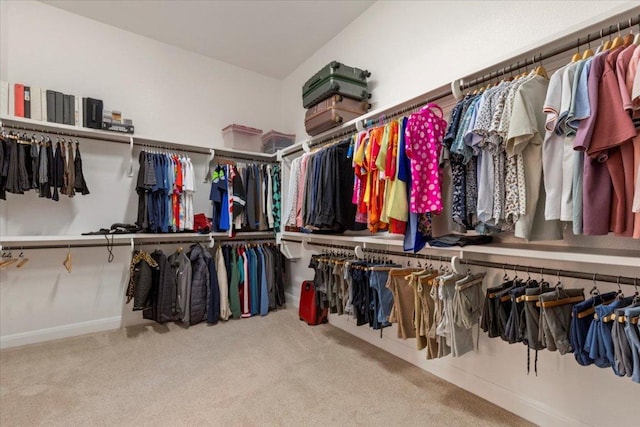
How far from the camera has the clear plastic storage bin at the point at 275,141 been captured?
3.77 metres

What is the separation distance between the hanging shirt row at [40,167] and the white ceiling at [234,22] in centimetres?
140

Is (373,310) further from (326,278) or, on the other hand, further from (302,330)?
(302,330)

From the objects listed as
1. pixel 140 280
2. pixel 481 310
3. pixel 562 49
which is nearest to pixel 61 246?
pixel 140 280

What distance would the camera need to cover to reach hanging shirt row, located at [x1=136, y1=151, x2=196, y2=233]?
2947 millimetres

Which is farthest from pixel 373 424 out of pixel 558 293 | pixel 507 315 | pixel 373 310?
pixel 558 293

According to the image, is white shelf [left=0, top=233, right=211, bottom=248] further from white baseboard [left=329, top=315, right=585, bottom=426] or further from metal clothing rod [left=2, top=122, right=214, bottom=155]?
white baseboard [left=329, top=315, right=585, bottom=426]

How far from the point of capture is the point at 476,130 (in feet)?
4.63

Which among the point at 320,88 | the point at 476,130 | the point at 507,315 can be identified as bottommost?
the point at 507,315

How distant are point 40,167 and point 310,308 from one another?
268 centimetres

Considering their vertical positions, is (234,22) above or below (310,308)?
above

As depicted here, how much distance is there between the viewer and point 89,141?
9.77 ft

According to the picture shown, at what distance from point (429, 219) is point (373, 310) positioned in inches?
33.2

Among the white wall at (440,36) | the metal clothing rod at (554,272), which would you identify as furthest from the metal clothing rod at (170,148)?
the metal clothing rod at (554,272)

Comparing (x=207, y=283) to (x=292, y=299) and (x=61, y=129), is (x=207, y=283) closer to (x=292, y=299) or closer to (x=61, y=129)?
(x=292, y=299)
